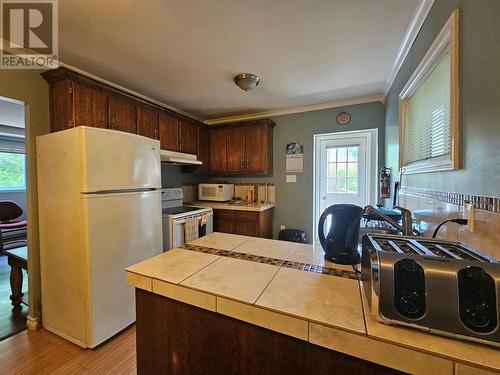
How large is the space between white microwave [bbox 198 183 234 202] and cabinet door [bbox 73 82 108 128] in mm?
1711

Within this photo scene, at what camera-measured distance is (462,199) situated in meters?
0.91

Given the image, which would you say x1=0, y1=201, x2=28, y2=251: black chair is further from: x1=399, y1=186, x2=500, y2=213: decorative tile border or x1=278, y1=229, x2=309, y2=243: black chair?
x1=399, y1=186, x2=500, y2=213: decorative tile border

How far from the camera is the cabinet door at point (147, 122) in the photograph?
2.43 metres

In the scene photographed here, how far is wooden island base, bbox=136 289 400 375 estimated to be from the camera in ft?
Answer: 2.04

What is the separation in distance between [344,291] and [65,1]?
83.6 inches

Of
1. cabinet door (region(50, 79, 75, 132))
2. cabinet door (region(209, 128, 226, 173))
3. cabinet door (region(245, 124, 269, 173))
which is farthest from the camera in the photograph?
cabinet door (region(209, 128, 226, 173))

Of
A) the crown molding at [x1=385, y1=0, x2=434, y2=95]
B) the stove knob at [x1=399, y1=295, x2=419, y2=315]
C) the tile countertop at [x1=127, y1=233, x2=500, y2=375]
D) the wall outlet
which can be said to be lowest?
the tile countertop at [x1=127, y1=233, x2=500, y2=375]

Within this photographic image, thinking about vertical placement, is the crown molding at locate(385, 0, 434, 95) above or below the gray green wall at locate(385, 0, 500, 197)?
above

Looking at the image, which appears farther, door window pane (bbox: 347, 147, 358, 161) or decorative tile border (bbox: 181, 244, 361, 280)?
door window pane (bbox: 347, 147, 358, 161)

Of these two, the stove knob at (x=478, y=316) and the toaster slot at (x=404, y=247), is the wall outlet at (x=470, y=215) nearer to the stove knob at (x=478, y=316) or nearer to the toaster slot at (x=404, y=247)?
the toaster slot at (x=404, y=247)

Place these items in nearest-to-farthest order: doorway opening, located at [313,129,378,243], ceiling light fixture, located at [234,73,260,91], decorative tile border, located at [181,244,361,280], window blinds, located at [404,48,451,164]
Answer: decorative tile border, located at [181,244,361,280] < window blinds, located at [404,48,451,164] < ceiling light fixture, located at [234,73,260,91] < doorway opening, located at [313,129,378,243]

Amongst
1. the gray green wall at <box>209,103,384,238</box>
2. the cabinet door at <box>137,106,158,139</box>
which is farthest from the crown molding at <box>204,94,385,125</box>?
the cabinet door at <box>137,106,158,139</box>

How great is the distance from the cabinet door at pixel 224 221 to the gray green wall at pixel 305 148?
765 millimetres

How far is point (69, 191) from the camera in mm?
1575
